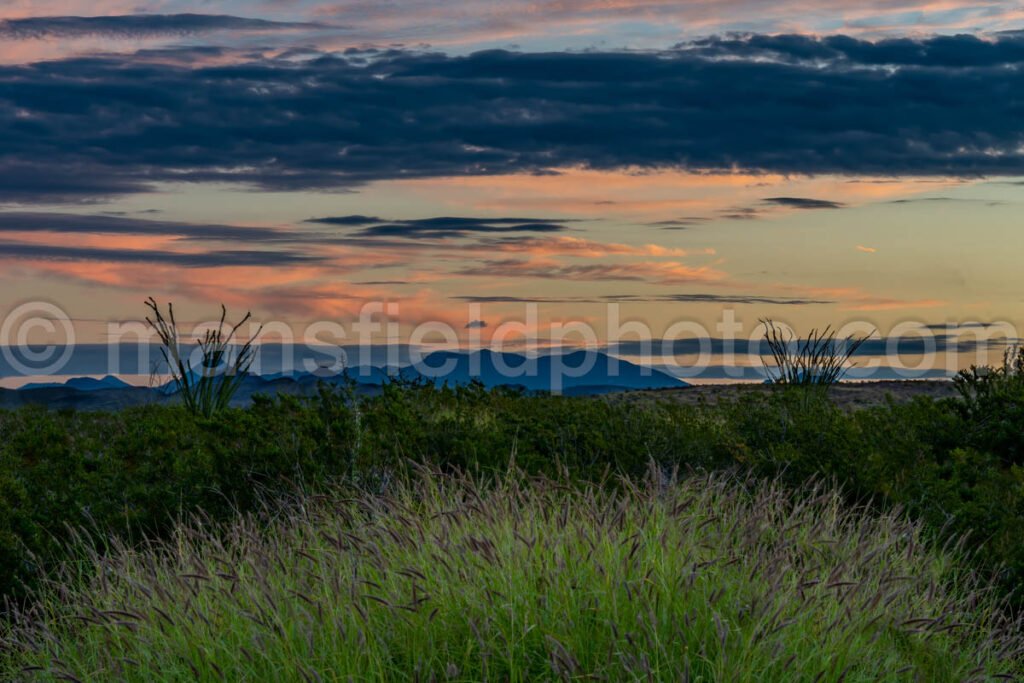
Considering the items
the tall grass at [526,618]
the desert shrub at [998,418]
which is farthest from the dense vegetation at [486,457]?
the tall grass at [526,618]

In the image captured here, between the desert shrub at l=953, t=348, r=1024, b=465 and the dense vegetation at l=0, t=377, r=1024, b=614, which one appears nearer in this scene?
the dense vegetation at l=0, t=377, r=1024, b=614

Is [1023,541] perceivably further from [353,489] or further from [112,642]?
[112,642]

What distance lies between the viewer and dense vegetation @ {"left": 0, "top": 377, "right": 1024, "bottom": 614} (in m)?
7.89

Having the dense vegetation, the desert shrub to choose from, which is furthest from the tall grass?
the desert shrub

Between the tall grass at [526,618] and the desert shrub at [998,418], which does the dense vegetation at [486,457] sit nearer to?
the desert shrub at [998,418]

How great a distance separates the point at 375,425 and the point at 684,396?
1522 centimetres

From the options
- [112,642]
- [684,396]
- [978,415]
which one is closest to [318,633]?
[112,642]

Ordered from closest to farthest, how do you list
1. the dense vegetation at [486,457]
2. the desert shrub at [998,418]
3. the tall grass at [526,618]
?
1. the tall grass at [526,618]
2. the dense vegetation at [486,457]
3. the desert shrub at [998,418]

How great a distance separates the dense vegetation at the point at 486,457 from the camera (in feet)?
25.9

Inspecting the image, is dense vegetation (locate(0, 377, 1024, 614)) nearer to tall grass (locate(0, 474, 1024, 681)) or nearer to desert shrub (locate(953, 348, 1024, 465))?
desert shrub (locate(953, 348, 1024, 465))

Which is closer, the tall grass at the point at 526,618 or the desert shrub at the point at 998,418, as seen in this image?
the tall grass at the point at 526,618

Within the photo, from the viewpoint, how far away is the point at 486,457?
924 cm

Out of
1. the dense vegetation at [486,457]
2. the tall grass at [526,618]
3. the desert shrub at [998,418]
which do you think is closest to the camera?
the tall grass at [526,618]

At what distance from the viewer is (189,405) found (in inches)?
628
